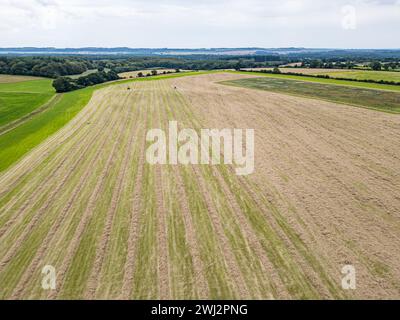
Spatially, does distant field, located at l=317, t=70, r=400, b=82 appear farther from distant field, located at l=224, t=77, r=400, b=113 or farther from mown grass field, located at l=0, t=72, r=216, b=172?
mown grass field, located at l=0, t=72, r=216, b=172

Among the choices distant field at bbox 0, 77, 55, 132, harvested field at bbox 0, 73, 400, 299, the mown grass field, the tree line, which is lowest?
harvested field at bbox 0, 73, 400, 299

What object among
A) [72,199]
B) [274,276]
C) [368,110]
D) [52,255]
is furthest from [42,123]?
[368,110]

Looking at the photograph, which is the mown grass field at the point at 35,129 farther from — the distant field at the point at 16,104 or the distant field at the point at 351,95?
the distant field at the point at 351,95

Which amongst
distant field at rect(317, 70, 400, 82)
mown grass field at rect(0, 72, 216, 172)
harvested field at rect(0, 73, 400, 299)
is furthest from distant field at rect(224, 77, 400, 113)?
mown grass field at rect(0, 72, 216, 172)

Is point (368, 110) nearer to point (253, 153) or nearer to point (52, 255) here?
point (253, 153)

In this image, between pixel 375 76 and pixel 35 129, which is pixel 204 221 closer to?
pixel 35 129

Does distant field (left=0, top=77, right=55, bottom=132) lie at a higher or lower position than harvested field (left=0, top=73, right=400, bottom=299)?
higher

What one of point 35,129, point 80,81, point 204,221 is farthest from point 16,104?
point 204,221

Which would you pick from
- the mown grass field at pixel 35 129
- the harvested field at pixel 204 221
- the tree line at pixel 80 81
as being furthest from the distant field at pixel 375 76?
the tree line at pixel 80 81

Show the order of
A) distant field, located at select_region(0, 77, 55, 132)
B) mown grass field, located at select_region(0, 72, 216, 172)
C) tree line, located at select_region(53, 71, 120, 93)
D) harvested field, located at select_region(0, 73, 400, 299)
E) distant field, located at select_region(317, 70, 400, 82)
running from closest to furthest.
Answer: harvested field, located at select_region(0, 73, 400, 299), mown grass field, located at select_region(0, 72, 216, 172), distant field, located at select_region(0, 77, 55, 132), distant field, located at select_region(317, 70, 400, 82), tree line, located at select_region(53, 71, 120, 93)
